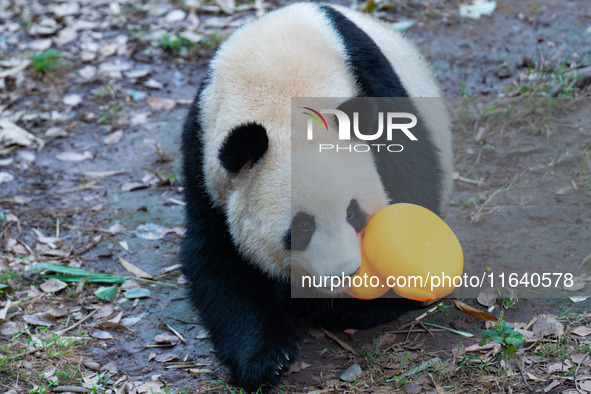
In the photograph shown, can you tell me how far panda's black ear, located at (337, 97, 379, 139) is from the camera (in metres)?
3.22

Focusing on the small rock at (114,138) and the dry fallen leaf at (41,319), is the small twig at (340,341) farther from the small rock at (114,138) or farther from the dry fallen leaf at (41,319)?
the small rock at (114,138)

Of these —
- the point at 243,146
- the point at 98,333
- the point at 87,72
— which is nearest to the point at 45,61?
the point at 87,72

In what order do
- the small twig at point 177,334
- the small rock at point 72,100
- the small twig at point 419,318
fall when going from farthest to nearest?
the small rock at point 72,100
the small twig at point 177,334
the small twig at point 419,318

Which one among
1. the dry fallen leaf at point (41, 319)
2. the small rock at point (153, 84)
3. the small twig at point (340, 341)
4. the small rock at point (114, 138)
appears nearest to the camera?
the small twig at point (340, 341)

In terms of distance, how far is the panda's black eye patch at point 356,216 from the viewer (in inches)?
127

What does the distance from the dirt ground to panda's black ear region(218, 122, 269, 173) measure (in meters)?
1.26

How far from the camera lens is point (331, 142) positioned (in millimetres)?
3256

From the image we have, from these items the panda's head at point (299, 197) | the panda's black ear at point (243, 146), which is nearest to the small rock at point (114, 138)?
the panda's head at point (299, 197)

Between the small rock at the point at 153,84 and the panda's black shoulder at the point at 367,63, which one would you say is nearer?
the panda's black shoulder at the point at 367,63

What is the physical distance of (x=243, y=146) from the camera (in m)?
3.14

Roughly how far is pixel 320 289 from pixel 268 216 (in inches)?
19.9

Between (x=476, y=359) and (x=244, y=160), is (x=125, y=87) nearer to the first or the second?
(x=244, y=160)

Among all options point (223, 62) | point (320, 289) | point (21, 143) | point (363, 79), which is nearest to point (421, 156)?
point (363, 79)

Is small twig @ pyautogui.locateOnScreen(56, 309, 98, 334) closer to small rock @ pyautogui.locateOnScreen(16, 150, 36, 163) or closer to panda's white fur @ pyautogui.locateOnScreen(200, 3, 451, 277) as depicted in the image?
panda's white fur @ pyautogui.locateOnScreen(200, 3, 451, 277)
